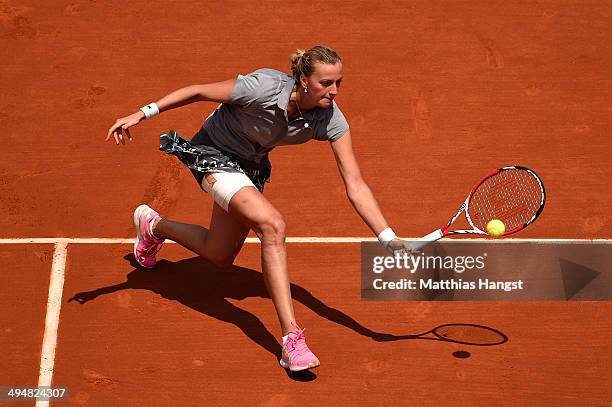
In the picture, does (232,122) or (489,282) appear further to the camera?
(489,282)

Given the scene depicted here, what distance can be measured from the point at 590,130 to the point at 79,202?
4059mm

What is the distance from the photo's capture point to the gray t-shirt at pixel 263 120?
310 inches

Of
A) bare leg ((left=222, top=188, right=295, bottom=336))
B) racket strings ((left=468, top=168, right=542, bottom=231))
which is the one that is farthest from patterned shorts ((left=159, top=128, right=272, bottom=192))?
racket strings ((left=468, top=168, right=542, bottom=231))

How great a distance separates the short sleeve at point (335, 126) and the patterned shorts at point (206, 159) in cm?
55

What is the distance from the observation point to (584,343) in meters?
8.28

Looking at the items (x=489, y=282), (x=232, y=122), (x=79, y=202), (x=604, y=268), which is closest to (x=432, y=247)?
(x=489, y=282)

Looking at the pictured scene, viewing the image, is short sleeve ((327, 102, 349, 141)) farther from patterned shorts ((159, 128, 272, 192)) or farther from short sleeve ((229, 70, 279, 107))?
patterned shorts ((159, 128, 272, 192))

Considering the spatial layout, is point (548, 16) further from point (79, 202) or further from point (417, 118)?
point (79, 202)

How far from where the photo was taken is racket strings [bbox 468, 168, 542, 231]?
8977 mm

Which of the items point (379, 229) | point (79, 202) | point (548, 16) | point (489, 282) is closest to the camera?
point (379, 229)

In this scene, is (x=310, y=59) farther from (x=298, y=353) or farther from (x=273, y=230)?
(x=298, y=353)

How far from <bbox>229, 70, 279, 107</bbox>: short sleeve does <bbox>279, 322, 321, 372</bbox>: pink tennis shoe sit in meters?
1.35

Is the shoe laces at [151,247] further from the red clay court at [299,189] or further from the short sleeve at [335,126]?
the short sleeve at [335,126]

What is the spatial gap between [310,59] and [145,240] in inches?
78.6
